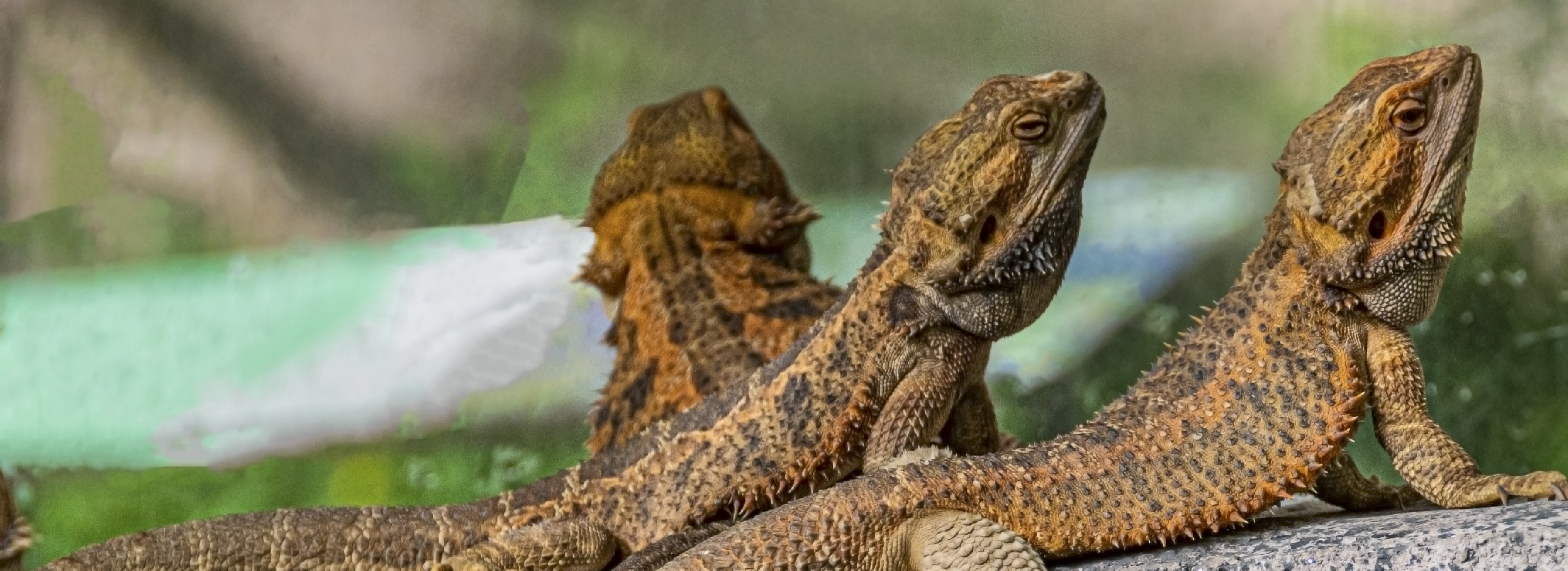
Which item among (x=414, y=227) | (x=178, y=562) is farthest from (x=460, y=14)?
(x=178, y=562)

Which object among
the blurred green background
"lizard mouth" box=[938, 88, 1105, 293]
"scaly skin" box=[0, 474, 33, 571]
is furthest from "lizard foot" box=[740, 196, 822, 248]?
"scaly skin" box=[0, 474, 33, 571]

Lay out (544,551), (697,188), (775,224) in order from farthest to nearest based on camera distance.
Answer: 1. (697,188)
2. (775,224)
3. (544,551)

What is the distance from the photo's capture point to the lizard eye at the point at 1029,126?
3.16 metres

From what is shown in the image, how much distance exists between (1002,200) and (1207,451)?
82 centimetres

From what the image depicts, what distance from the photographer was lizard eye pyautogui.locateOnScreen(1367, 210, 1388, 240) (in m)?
2.71

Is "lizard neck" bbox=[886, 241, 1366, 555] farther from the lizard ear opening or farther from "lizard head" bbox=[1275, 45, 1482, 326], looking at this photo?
the lizard ear opening

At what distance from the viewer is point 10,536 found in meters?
3.25

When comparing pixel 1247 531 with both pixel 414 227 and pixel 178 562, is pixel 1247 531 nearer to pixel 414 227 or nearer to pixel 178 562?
pixel 178 562

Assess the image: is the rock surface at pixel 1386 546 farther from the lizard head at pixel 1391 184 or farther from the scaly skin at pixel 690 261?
the scaly skin at pixel 690 261

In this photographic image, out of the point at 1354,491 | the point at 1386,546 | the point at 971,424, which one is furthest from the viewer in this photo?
the point at 971,424

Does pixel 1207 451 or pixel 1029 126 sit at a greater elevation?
pixel 1029 126

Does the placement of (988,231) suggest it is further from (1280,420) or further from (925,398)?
(1280,420)

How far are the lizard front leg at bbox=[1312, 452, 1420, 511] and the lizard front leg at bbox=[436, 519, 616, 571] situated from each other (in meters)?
1.69

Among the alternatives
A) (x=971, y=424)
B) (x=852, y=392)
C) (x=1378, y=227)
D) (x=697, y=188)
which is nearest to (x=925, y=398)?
(x=852, y=392)
